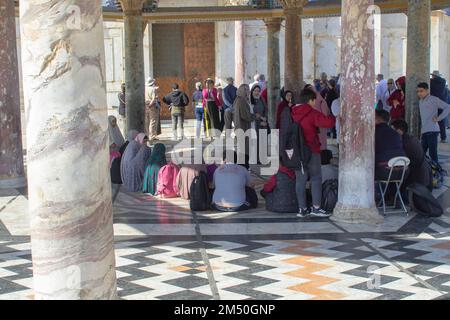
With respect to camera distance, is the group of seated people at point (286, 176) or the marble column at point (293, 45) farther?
the marble column at point (293, 45)

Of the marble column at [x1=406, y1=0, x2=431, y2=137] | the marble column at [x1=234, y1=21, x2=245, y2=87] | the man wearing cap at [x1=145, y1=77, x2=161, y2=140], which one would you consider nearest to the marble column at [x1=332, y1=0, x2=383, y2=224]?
the marble column at [x1=406, y1=0, x2=431, y2=137]

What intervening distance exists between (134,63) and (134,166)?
5216 mm

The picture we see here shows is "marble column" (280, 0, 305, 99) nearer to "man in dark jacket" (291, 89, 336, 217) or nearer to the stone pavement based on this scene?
the stone pavement

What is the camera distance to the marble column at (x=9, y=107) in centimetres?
1071

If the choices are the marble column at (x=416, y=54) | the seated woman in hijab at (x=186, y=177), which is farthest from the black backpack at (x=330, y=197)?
the marble column at (x=416, y=54)

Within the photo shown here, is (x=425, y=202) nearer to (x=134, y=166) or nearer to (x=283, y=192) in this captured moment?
(x=283, y=192)

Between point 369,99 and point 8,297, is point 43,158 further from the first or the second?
point 369,99

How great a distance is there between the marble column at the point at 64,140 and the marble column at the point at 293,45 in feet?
43.4

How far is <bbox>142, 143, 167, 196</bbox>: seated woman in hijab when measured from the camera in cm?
1034

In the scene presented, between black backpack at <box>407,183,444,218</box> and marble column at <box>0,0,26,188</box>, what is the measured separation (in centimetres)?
601

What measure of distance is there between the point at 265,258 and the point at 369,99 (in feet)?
7.90

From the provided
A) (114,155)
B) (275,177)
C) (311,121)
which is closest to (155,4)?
(114,155)

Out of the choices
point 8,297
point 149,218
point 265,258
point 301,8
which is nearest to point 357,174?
point 265,258

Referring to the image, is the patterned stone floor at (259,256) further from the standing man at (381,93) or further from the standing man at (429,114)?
the standing man at (381,93)
